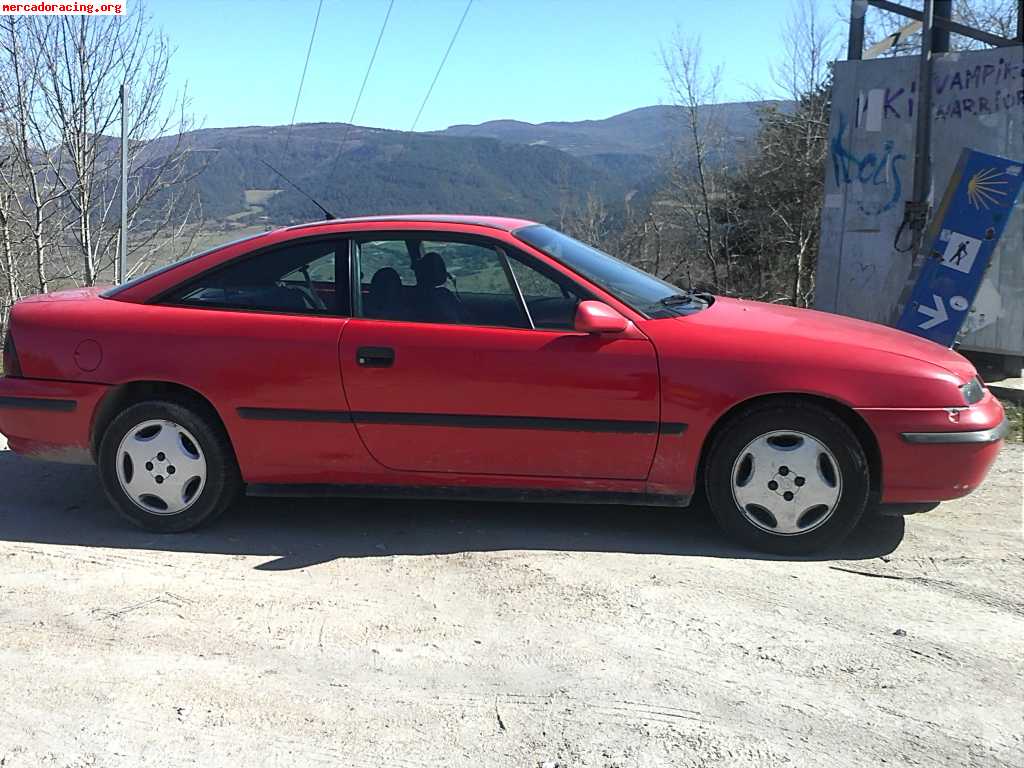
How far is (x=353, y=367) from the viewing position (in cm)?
418

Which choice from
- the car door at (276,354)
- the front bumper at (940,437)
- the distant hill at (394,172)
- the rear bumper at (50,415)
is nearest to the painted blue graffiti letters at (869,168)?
the distant hill at (394,172)

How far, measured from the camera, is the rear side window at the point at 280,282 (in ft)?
14.3

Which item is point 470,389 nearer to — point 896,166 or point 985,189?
point 985,189

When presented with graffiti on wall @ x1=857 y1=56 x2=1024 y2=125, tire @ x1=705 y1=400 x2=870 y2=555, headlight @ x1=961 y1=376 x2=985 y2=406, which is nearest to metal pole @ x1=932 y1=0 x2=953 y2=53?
graffiti on wall @ x1=857 y1=56 x2=1024 y2=125

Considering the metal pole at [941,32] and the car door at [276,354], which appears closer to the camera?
the car door at [276,354]

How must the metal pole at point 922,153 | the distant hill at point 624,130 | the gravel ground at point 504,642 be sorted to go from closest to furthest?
the gravel ground at point 504,642 → the metal pole at point 922,153 → the distant hill at point 624,130

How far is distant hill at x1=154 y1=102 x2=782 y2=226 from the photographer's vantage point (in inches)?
424

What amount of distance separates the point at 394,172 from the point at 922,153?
1172cm

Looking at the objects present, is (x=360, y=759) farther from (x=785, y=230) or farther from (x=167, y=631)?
(x=785, y=230)

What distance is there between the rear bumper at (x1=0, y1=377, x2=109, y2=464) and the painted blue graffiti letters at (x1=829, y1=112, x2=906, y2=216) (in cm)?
697

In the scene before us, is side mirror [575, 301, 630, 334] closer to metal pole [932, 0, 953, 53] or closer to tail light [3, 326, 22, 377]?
tail light [3, 326, 22, 377]

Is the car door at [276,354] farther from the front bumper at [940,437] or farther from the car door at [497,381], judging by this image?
the front bumper at [940,437]

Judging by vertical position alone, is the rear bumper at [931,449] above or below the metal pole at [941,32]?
below

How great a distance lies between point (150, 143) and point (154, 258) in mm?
2497
